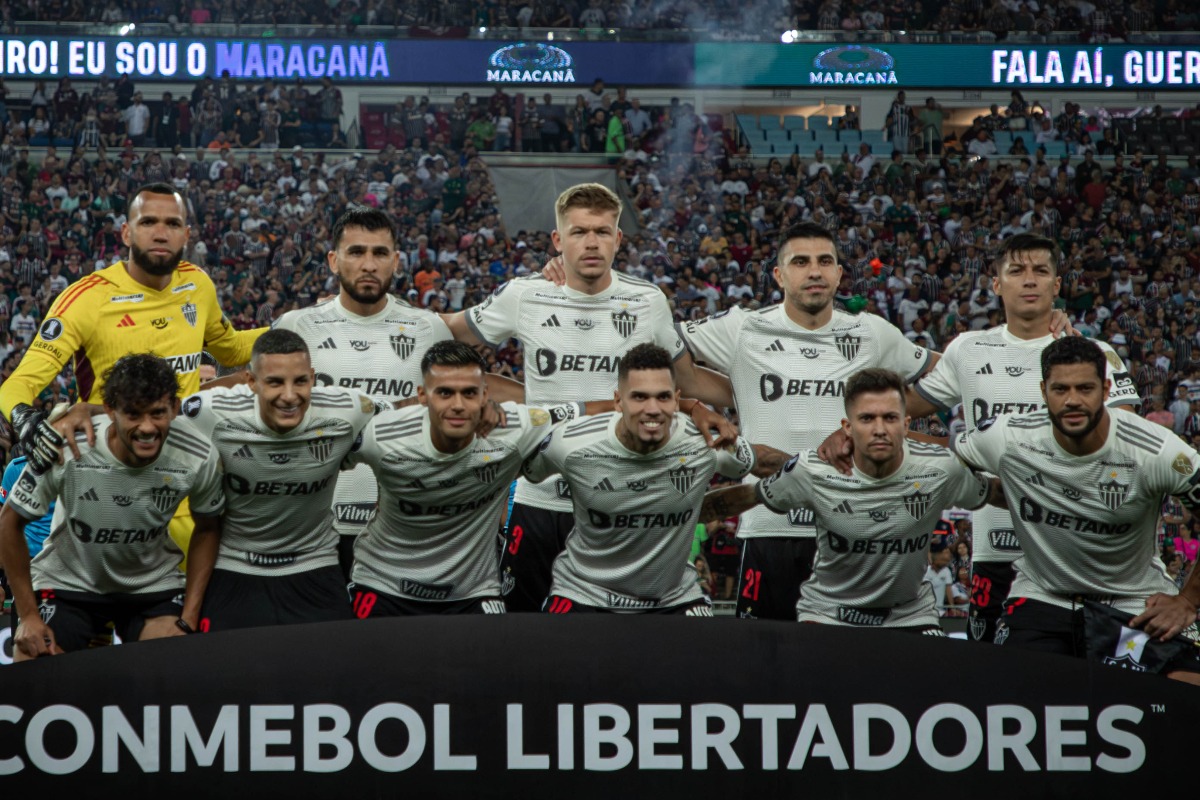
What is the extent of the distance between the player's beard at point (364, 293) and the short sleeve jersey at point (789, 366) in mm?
1524

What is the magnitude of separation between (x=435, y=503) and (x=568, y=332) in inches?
48.8

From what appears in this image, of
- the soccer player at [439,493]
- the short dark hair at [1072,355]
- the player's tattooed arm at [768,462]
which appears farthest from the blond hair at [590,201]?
the short dark hair at [1072,355]

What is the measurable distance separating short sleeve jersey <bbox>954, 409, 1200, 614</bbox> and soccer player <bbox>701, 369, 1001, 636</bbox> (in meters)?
0.20

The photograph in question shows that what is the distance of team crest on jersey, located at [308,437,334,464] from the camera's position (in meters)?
5.63

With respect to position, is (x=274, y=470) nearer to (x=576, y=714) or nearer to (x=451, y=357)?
(x=451, y=357)

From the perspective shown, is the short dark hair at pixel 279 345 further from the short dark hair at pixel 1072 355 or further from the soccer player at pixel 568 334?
the short dark hair at pixel 1072 355

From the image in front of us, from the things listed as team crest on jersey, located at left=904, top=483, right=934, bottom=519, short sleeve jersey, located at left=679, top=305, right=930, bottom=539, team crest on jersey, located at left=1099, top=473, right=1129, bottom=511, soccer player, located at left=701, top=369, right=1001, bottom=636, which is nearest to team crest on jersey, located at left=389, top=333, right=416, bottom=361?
short sleeve jersey, located at left=679, top=305, right=930, bottom=539

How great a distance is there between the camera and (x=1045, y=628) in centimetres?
556

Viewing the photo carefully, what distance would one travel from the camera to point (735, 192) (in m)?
25.0

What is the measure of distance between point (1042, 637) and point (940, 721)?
1.28m

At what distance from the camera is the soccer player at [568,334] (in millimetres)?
6344

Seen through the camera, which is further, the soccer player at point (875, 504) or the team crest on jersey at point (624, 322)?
the team crest on jersey at point (624, 322)

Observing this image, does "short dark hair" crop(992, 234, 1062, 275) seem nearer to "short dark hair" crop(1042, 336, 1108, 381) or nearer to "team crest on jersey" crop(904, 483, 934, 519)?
"short dark hair" crop(1042, 336, 1108, 381)

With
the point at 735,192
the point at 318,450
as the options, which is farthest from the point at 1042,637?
the point at 735,192
